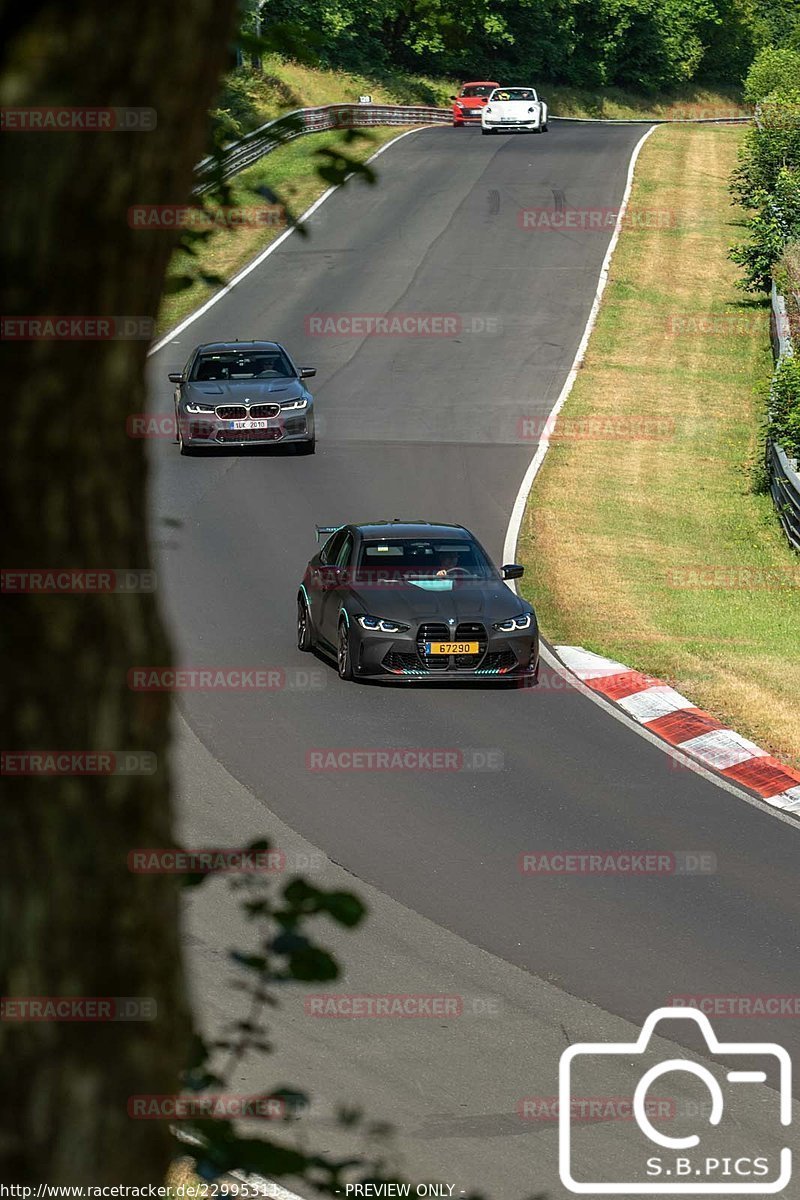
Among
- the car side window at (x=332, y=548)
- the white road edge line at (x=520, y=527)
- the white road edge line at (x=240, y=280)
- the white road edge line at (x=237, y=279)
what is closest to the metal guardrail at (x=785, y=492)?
the white road edge line at (x=520, y=527)

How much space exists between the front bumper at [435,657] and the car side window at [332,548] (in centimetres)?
170

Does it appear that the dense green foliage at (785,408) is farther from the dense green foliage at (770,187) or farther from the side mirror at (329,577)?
the dense green foliage at (770,187)

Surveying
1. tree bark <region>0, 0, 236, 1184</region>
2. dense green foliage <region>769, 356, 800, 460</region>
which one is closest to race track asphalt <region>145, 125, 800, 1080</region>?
tree bark <region>0, 0, 236, 1184</region>

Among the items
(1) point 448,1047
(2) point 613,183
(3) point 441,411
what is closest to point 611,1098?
(1) point 448,1047

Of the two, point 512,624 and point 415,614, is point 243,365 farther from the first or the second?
point 512,624

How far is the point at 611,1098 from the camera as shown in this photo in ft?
27.4

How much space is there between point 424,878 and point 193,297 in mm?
31762

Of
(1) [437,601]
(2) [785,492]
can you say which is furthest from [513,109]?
(1) [437,601]

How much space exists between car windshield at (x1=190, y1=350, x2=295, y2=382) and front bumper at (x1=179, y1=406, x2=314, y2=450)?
703 millimetres

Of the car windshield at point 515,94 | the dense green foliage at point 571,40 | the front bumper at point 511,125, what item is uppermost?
the dense green foliage at point 571,40

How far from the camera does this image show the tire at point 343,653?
55.7 ft

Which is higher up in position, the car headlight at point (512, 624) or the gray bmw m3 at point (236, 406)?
the gray bmw m3 at point (236, 406)

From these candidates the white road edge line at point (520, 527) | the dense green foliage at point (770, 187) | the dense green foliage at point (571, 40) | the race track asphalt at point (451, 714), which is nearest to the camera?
the race track asphalt at point (451, 714)

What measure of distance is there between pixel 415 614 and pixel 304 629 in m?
1.78
